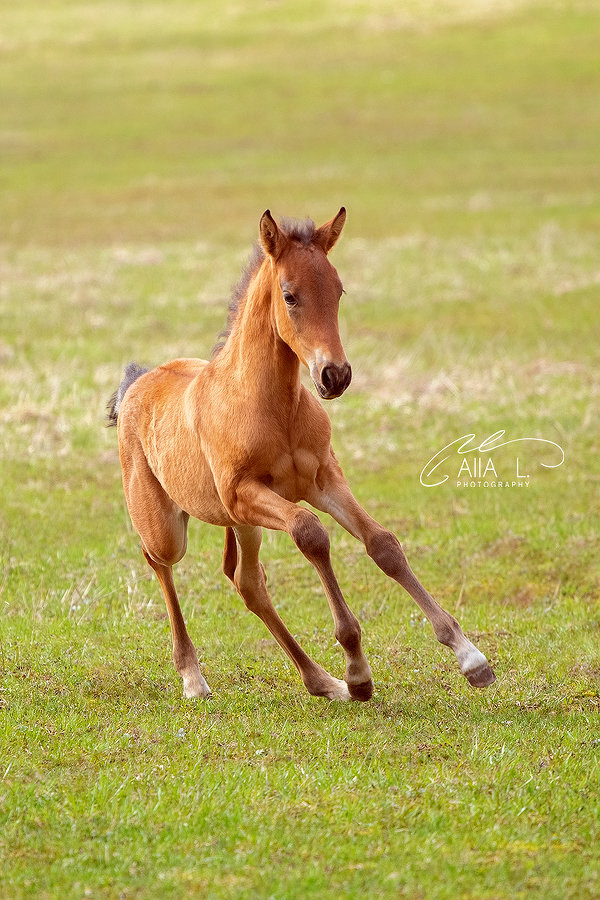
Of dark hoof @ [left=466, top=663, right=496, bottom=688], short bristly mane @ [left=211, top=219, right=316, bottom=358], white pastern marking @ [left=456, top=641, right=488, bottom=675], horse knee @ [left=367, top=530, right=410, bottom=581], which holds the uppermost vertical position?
short bristly mane @ [left=211, top=219, right=316, bottom=358]

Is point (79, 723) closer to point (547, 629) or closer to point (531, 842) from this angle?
point (531, 842)

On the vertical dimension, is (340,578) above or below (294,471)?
below

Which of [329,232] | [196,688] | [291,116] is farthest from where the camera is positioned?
[291,116]

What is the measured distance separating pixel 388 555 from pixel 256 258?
82.1 inches

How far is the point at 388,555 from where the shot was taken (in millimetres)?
6816

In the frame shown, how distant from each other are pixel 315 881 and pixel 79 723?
243cm

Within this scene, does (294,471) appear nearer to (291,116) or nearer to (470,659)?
(470,659)

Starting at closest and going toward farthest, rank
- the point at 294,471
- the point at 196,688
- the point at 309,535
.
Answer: the point at 309,535
the point at 294,471
the point at 196,688

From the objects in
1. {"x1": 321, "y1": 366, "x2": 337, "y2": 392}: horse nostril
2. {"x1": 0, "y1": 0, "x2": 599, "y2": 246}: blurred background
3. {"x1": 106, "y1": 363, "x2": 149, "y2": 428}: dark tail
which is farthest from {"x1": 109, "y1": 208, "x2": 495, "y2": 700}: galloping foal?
{"x1": 0, "y1": 0, "x2": 599, "y2": 246}: blurred background

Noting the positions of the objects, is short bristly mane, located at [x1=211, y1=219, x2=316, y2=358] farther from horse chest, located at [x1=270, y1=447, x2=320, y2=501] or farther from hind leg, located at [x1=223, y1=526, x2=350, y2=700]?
hind leg, located at [x1=223, y1=526, x2=350, y2=700]

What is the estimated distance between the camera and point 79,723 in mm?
7051

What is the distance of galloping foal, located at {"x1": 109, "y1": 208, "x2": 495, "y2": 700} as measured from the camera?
21.7 ft

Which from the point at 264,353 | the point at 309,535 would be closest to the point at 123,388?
the point at 264,353

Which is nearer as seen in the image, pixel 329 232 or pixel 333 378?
pixel 333 378
